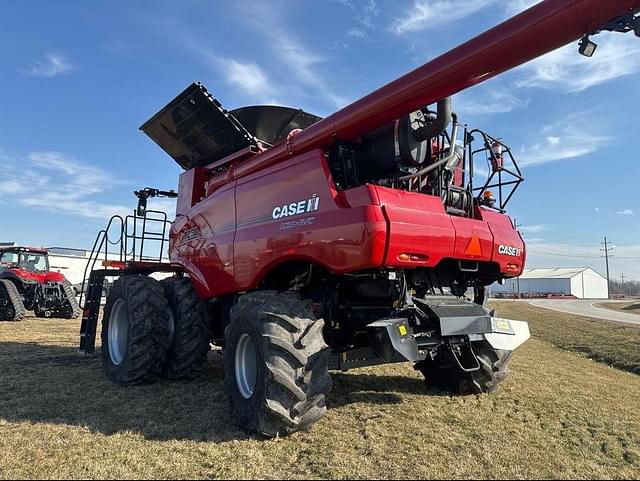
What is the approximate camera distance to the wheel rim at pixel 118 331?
7297mm

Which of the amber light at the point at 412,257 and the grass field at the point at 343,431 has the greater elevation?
the amber light at the point at 412,257

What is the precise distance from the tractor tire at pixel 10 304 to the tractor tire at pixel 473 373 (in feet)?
46.4

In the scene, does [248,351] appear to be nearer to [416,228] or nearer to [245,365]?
[245,365]

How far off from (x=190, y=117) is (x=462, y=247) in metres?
4.30

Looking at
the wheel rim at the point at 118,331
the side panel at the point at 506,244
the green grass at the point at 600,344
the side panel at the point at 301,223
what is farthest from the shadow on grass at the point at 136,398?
the green grass at the point at 600,344

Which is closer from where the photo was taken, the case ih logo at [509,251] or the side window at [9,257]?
the case ih logo at [509,251]

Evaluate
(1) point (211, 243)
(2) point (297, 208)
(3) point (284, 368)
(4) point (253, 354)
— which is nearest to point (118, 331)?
(1) point (211, 243)

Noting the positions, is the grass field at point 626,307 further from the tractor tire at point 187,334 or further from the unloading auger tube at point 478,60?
the unloading auger tube at point 478,60

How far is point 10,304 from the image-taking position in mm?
15805

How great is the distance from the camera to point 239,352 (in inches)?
197

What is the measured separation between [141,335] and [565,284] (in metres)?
112

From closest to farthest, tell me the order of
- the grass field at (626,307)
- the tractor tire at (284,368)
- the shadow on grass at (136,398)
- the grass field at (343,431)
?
the grass field at (343,431), the tractor tire at (284,368), the shadow on grass at (136,398), the grass field at (626,307)

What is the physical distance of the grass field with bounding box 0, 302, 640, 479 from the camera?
3691 mm

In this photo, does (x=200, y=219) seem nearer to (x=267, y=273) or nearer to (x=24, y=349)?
(x=267, y=273)
